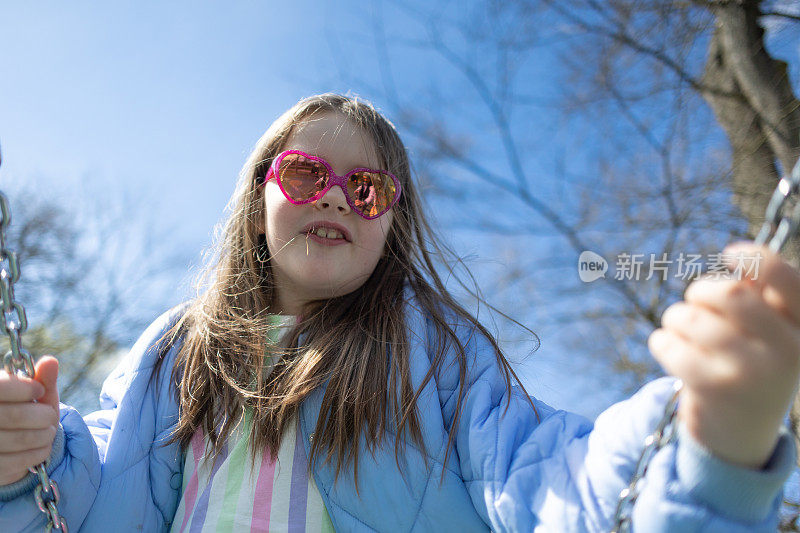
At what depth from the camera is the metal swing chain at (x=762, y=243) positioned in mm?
538

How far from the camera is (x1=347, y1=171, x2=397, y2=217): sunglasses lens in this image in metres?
1.34

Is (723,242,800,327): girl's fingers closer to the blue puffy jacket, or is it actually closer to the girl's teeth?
the blue puffy jacket

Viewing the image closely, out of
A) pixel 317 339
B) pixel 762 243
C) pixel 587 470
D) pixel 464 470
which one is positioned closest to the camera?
pixel 762 243

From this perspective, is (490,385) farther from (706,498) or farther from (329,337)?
(706,498)

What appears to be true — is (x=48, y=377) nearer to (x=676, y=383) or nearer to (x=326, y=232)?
(x=326, y=232)

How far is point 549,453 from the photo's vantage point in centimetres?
92

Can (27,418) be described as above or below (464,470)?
above

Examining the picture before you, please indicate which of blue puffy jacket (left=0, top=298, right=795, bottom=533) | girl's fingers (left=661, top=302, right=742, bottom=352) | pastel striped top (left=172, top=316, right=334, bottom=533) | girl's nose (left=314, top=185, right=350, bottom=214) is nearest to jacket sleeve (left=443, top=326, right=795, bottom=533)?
blue puffy jacket (left=0, top=298, right=795, bottom=533)

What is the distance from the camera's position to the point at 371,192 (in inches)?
53.8

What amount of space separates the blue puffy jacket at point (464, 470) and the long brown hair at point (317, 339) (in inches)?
1.4

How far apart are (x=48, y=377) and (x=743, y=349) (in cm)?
104

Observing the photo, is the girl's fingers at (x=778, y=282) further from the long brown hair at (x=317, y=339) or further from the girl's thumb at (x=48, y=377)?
the girl's thumb at (x=48, y=377)

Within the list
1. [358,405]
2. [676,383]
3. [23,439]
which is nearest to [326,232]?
[358,405]

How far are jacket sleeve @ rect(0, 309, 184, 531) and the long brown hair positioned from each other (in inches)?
3.1
